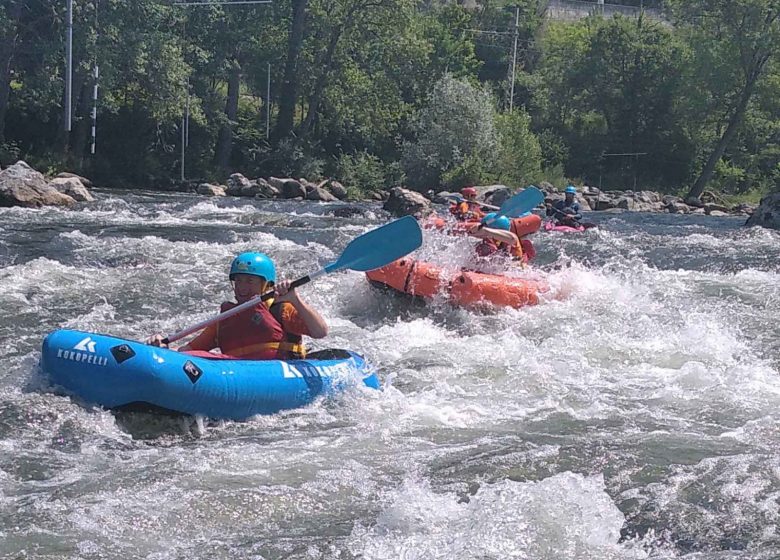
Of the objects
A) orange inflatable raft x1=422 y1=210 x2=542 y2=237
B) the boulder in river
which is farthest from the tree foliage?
orange inflatable raft x1=422 y1=210 x2=542 y2=237

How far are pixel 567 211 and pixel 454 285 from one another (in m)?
7.53

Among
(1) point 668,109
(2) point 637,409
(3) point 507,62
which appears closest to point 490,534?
(2) point 637,409

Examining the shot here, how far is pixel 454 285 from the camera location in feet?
29.2

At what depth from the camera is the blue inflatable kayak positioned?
4.98m

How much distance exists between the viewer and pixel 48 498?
424cm

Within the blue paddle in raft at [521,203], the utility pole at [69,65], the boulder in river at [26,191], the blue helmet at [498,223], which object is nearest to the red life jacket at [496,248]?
the blue helmet at [498,223]

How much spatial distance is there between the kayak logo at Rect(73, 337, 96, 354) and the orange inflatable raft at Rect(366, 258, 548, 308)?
4127 millimetres

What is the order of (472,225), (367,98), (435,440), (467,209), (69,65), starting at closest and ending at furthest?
(435,440) < (472,225) < (467,209) < (69,65) < (367,98)

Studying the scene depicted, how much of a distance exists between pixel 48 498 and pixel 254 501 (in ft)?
2.94

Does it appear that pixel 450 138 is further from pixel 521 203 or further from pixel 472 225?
pixel 472 225

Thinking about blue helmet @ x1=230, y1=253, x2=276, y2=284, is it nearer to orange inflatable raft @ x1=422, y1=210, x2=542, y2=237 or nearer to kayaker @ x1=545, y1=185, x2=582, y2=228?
orange inflatable raft @ x1=422, y1=210, x2=542, y2=237

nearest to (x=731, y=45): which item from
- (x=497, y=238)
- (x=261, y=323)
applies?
(x=497, y=238)

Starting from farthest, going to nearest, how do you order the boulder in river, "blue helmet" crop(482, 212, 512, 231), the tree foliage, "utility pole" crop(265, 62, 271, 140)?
"utility pole" crop(265, 62, 271, 140) → the tree foliage → the boulder in river → "blue helmet" crop(482, 212, 512, 231)

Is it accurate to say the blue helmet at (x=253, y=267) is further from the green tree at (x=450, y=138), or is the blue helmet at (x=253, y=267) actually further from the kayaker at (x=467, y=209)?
the green tree at (x=450, y=138)
